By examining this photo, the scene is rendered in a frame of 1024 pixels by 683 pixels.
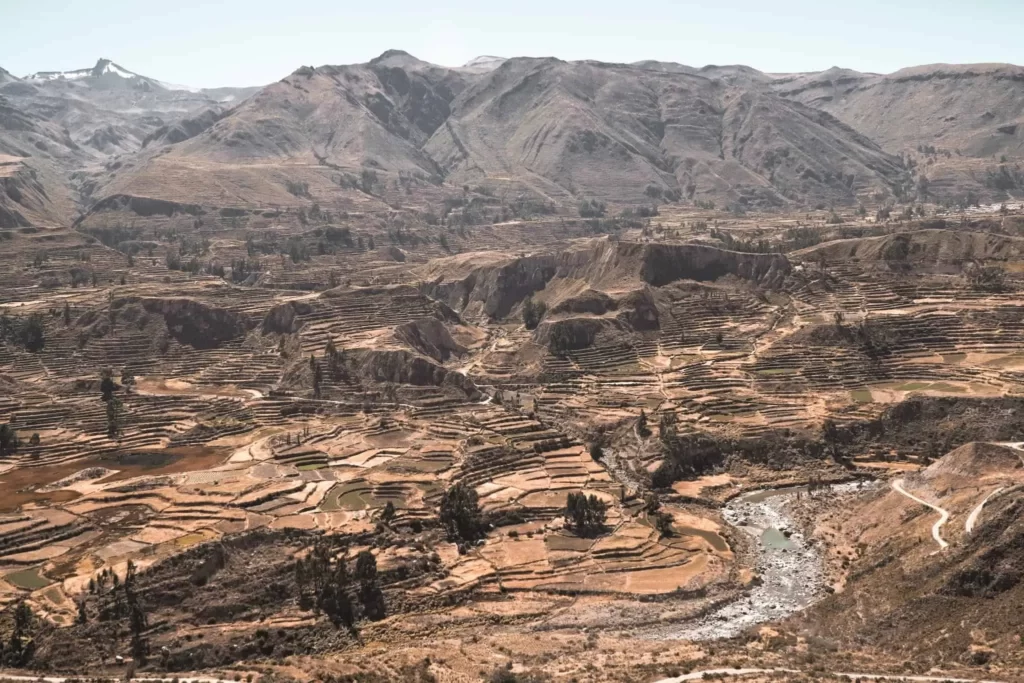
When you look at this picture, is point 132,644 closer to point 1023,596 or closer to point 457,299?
point 1023,596

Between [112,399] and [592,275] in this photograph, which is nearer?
[112,399]

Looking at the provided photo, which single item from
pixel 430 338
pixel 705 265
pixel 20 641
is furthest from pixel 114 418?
pixel 705 265

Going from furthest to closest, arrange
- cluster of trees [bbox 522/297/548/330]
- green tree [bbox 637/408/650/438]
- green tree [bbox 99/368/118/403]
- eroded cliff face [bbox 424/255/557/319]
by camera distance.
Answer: eroded cliff face [bbox 424/255/557/319] → cluster of trees [bbox 522/297/548/330] → green tree [bbox 99/368/118/403] → green tree [bbox 637/408/650/438]

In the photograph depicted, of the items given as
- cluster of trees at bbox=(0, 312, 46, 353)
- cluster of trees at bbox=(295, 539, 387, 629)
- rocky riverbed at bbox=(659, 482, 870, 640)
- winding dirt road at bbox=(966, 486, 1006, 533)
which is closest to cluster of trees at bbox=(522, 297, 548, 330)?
rocky riverbed at bbox=(659, 482, 870, 640)

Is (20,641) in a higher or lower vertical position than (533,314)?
lower

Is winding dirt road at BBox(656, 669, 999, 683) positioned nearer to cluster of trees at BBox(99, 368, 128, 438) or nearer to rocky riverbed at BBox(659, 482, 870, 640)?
rocky riverbed at BBox(659, 482, 870, 640)

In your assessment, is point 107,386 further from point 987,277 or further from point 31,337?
point 987,277
